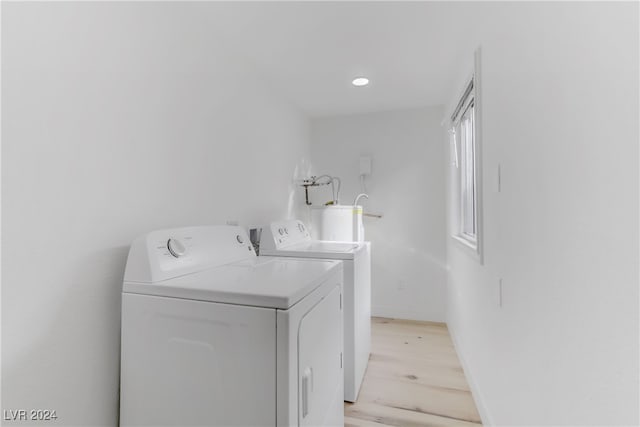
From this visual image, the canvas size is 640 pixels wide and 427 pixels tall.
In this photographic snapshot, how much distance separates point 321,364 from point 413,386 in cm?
117

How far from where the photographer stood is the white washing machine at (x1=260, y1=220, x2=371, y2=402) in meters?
1.89

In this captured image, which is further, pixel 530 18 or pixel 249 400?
pixel 530 18

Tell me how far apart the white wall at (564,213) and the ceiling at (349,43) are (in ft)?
1.34

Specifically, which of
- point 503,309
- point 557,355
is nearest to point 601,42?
point 557,355

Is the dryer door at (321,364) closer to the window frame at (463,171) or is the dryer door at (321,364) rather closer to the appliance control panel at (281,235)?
the appliance control panel at (281,235)

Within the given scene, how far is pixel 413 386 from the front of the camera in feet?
6.70

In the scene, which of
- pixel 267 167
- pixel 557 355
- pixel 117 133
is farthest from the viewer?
pixel 267 167

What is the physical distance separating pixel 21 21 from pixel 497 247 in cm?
195

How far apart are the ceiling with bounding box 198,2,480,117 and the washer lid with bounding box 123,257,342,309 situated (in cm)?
134

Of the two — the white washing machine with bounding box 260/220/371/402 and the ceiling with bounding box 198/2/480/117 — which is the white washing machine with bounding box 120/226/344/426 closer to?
the white washing machine with bounding box 260/220/371/402

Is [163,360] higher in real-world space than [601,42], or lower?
lower

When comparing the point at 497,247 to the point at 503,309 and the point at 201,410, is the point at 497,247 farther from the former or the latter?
the point at 201,410

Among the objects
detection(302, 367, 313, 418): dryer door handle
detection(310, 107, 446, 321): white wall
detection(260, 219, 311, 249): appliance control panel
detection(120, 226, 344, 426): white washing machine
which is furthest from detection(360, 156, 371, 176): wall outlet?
detection(302, 367, 313, 418): dryer door handle

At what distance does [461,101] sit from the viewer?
2.25 meters
